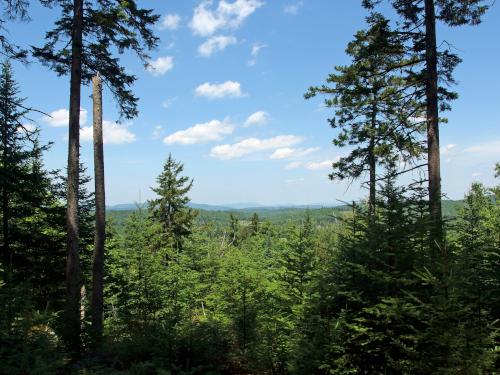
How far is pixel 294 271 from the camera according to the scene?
11344 mm

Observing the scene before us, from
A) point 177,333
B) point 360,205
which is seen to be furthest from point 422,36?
point 177,333

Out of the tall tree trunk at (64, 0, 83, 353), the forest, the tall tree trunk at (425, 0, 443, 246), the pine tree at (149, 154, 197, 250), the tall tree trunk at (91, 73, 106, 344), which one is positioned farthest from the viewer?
the pine tree at (149, 154, 197, 250)

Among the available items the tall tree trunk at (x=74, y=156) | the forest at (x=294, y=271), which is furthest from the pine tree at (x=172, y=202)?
the tall tree trunk at (x=74, y=156)

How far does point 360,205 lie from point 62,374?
6.60m

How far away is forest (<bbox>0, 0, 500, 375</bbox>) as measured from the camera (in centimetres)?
556

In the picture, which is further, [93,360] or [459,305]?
[93,360]

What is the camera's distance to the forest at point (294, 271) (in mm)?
5562

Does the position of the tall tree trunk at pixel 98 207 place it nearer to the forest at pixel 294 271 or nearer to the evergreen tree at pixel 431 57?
the forest at pixel 294 271

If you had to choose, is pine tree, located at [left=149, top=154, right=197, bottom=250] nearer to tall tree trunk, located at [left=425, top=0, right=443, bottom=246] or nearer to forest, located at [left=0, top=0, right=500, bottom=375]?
forest, located at [left=0, top=0, right=500, bottom=375]

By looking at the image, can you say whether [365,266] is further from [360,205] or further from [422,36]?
[422,36]

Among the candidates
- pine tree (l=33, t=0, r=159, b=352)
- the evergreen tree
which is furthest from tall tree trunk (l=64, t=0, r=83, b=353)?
the evergreen tree

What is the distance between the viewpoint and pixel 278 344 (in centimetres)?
827

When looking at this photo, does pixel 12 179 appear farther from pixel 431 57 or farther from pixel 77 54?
pixel 431 57

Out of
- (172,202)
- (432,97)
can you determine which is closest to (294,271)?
(432,97)
